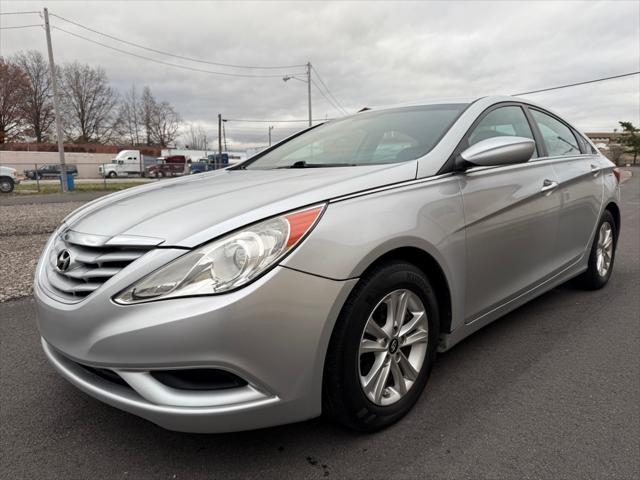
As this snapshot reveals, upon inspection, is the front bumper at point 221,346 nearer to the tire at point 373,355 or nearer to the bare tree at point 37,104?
the tire at point 373,355

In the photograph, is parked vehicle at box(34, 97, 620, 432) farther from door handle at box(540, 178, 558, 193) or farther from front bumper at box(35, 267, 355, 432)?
door handle at box(540, 178, 558, 193)

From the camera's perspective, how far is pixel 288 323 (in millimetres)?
1565

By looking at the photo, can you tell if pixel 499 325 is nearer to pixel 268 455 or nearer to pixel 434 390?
pixel 434 390

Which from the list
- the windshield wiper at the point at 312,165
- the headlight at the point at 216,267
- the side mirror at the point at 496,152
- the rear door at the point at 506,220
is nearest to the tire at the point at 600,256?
the rear door at the point at 506,220

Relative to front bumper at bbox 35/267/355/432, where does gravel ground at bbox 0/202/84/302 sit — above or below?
below

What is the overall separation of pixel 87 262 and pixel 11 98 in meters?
65.4

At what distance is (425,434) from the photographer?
1.96 meters

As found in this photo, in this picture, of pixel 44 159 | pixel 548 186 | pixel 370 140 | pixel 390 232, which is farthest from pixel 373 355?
pixel 44 159

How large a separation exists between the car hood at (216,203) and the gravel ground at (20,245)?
2466 millimetres

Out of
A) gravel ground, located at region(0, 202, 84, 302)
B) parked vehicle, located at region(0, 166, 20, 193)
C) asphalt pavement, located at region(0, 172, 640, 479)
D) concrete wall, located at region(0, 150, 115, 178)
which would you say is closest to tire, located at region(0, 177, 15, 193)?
parked vehicle, located at region(0, 166, 20, 193)

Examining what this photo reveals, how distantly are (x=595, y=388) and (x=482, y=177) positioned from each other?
1.26 metres

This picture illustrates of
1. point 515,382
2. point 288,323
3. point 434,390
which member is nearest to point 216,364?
point 288,323

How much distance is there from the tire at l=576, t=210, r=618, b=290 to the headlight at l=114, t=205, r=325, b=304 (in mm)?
3152

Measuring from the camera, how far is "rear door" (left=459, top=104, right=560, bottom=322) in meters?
2.33
